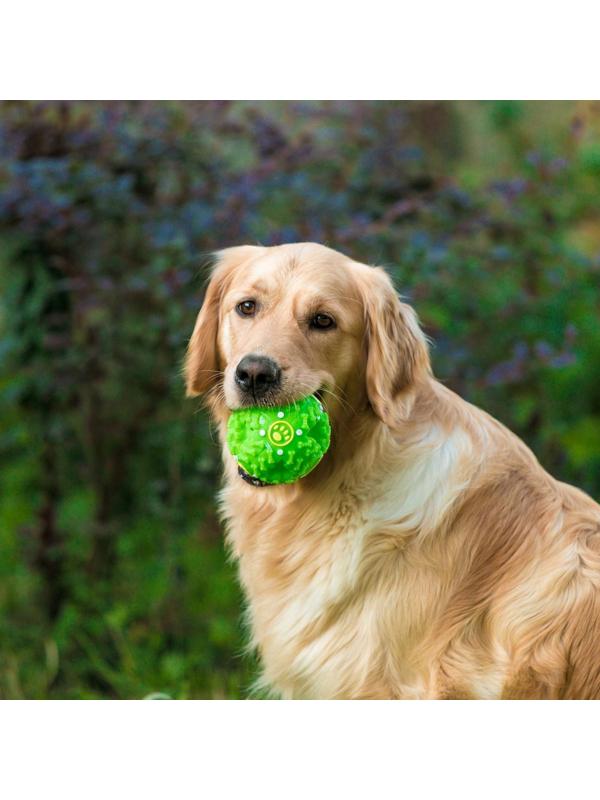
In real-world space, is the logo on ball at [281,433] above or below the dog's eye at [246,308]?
below

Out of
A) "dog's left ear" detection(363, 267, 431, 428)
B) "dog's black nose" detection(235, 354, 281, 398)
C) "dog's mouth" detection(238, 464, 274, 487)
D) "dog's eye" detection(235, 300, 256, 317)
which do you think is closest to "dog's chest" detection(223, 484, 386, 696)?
"dog's mouth" detection(238, 464, 274, 487)

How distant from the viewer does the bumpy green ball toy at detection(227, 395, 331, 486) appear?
2.69 meters

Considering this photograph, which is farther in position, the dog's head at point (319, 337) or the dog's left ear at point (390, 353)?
the dog's left ear at point (390, 353)

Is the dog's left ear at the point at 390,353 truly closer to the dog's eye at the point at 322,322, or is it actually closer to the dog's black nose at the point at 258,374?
the dog's eye at the point at 322,322

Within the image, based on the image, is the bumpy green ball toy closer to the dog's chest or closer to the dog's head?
the dog's head

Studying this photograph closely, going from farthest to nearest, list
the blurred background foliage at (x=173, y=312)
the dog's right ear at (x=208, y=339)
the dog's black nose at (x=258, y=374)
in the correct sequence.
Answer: the blurred background foliage at (x=173, y=312), the dog's right ear at (x=208, y=339), the dog's black nose at (x=258, y=374)

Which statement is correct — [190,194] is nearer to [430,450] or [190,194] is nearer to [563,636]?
[430,450]

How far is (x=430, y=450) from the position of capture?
9.57 feet

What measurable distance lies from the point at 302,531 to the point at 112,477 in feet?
8.64

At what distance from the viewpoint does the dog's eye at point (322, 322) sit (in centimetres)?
285

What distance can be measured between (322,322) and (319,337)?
48 mm

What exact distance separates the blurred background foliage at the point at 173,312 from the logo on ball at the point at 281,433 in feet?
6.88

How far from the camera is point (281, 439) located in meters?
2.69

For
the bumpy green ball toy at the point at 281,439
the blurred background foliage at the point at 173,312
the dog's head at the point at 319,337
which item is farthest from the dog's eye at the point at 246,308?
the blurred background foliage at the point at 173,312
